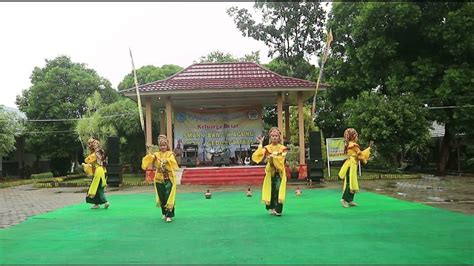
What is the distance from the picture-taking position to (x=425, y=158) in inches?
1009

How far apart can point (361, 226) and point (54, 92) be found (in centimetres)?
2796

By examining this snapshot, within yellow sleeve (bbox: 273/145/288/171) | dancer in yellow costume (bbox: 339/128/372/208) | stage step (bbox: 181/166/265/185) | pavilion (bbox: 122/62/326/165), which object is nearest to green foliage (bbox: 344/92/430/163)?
pavilion (bbox: 122/62/326/165)

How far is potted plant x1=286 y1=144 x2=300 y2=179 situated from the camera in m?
17.4

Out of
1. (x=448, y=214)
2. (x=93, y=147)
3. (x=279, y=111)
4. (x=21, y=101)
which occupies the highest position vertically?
(x=21, y=101)

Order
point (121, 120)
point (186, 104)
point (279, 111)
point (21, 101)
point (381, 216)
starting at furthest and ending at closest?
point (21, 101), point (121, 120), point (186, 104), point (279, 111), point (381, 216)

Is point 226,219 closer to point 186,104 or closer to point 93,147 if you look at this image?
point 93,147

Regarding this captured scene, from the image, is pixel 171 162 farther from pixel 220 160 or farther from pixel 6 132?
pixel 6 132

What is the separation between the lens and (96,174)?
32.7 feet

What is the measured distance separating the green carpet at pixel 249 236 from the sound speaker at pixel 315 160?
6.63 meters

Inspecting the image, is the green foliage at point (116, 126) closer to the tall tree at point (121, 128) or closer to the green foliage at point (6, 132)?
the tall tree at point (121, 128)

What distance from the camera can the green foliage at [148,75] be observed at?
30.1m

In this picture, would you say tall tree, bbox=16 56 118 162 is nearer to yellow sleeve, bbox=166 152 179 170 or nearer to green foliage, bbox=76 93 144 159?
green foliage, bbox=76 93 144 159

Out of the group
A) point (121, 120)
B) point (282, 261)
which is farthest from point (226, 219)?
point (121, 120)

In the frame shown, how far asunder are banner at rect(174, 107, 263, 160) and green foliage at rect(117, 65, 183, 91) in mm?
10262
